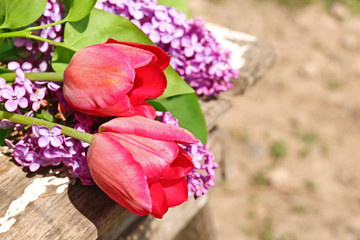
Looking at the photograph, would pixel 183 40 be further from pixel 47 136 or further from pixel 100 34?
pixel 47 136

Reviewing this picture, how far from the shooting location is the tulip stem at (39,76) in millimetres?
623

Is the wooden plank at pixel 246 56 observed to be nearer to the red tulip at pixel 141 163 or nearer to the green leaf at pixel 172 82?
the green leaf at pixel 172 82

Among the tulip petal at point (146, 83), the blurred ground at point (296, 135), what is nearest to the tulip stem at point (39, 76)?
the tulip petal at point (146, 83)

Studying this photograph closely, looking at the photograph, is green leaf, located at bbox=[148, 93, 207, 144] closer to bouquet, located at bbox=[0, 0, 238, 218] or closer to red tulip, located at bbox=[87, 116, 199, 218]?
bouquet, located at bbox=[0, 0, 238, 218]

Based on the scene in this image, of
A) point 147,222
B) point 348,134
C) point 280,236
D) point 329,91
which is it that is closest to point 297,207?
point 280,236

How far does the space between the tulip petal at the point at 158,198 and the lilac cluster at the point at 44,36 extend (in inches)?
11.1

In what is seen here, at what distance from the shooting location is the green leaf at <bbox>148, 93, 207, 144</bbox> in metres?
0.74

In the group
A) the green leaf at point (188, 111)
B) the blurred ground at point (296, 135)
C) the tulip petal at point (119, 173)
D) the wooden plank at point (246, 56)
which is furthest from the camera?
the blurred ground at point (296, 135)

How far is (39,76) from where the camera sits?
0.64 meters

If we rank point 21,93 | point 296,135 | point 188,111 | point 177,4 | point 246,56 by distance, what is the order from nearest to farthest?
point 21,93
point 188,111
point 177,4
point 246,56
point 296,135

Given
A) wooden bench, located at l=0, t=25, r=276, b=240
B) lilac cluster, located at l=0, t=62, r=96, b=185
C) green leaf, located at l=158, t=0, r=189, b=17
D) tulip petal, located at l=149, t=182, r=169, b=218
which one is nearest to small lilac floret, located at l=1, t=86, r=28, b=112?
lilac cluster, located at l=0, t=62, r=96, b=185

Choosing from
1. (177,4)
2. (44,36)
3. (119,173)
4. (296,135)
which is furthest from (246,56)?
(296,135)

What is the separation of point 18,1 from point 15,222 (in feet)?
0.97

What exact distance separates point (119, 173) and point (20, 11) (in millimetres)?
283
